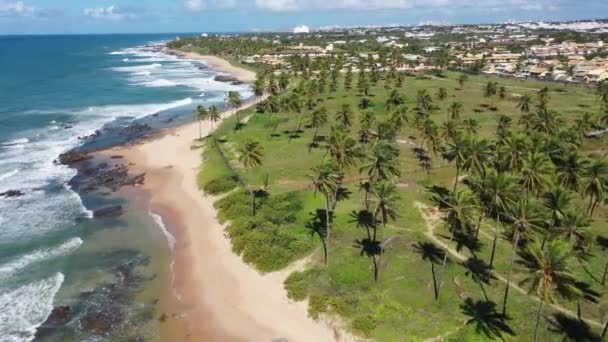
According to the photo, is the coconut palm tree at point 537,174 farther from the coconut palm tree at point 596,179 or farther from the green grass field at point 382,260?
the green grass field at point 382,260

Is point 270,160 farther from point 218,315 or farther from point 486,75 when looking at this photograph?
point 486,75

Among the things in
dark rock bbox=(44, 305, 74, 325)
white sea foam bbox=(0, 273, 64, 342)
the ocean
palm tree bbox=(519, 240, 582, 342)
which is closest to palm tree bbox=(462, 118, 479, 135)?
palm tree bbox=(519, 240, 582, 342)

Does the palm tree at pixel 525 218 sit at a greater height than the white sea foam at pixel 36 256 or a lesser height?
greater

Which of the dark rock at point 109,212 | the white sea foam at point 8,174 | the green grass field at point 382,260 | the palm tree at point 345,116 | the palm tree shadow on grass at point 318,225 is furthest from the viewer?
the palm tree at point 345,116

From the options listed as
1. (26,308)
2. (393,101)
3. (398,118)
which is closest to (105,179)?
(26,308)

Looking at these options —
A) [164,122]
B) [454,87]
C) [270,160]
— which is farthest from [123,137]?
[454,87]

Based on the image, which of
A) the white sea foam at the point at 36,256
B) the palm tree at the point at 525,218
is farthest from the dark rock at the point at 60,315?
the palm tree at the point at 525,218
